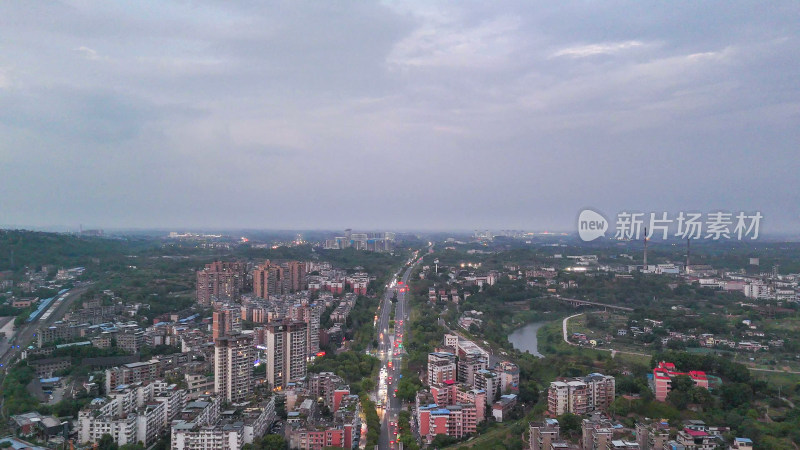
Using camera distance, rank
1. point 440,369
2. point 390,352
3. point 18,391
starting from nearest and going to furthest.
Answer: point 18,391, point 440,369, point 390,352

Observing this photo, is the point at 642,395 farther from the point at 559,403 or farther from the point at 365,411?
the point at 365,411

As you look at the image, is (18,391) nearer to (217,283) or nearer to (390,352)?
(390,352)

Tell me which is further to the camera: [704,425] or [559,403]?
[559,403]

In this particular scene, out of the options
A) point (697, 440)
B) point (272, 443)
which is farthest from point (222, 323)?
point (697, 440)

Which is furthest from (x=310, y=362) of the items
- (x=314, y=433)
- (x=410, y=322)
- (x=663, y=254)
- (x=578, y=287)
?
(x=663, y=254)

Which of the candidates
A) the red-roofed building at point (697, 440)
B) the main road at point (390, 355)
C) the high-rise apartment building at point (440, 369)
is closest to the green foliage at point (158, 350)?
the main road at point (390, 355)

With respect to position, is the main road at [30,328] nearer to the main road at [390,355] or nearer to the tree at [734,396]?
the main road at [390,355]

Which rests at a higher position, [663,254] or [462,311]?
[663,254]

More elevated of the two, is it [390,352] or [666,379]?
[666,379]
